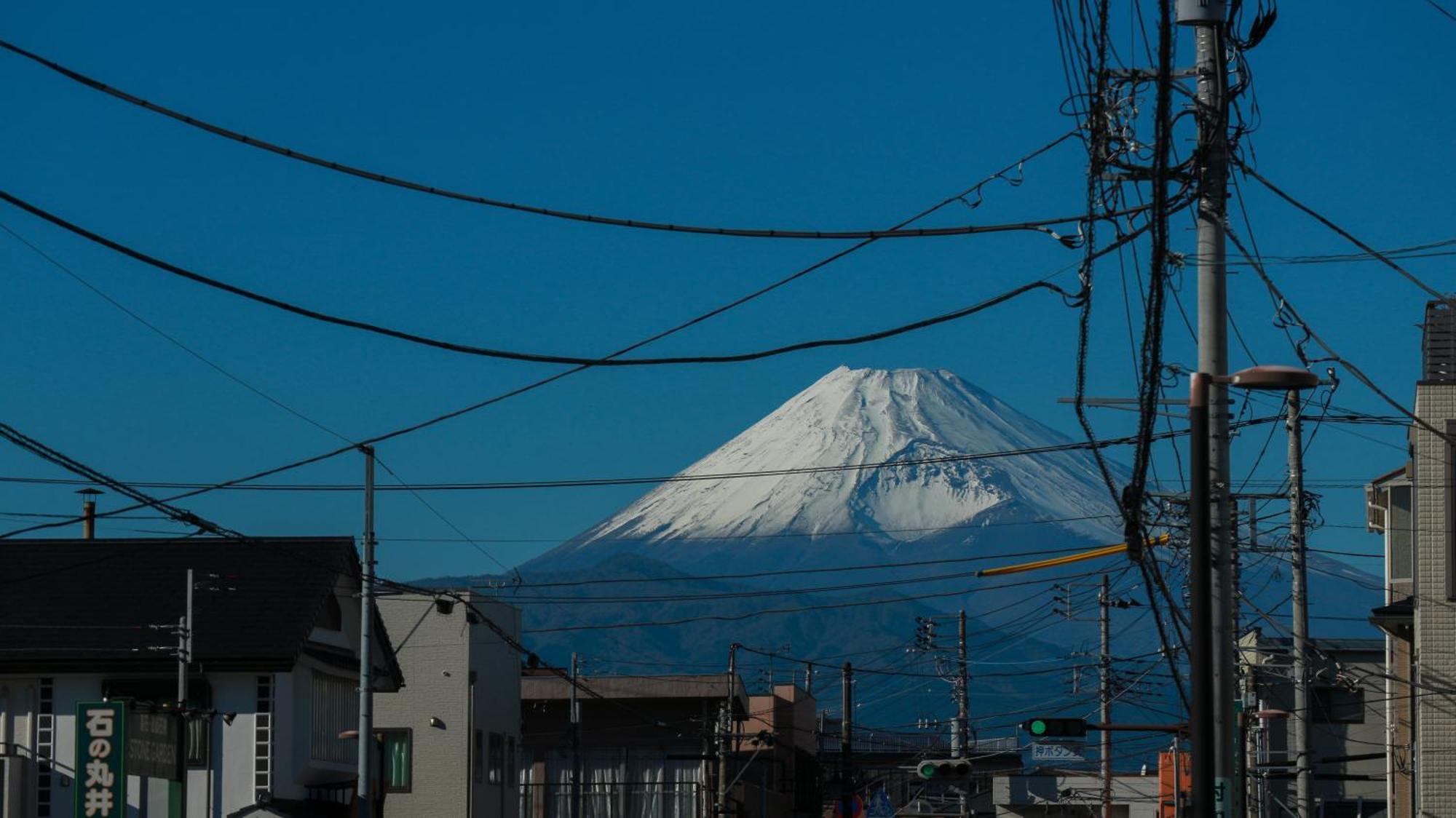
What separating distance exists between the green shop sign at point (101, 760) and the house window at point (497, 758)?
2293 centimetres

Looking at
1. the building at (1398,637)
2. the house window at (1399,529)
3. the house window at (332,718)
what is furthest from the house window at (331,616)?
the house window at (1399,529)

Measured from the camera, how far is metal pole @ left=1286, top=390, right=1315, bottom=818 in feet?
102

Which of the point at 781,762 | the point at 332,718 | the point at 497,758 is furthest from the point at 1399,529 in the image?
the point at 781,762

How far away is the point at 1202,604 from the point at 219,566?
89.5 ft

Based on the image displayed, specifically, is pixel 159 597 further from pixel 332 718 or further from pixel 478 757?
pixel 478 757

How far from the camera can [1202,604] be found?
1570 cm

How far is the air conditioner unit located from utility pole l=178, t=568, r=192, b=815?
130 inches

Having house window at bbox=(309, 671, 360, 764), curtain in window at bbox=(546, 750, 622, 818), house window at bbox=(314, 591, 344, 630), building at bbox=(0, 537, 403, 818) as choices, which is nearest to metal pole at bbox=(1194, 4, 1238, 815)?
building at bbox=(0, 537, 403, 818)

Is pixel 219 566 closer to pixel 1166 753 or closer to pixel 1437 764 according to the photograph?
pixel 1437 764

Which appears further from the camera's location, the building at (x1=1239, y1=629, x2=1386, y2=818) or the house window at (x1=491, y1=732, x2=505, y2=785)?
the house window at (x1=491, y1=732, x2=505, y2=785)

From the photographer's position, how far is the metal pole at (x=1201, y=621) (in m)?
15.6

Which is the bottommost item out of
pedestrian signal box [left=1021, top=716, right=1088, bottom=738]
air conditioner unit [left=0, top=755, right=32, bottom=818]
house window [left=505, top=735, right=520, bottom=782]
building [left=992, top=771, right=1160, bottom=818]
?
building [left=992, top=771, right=1160, bottom=818]

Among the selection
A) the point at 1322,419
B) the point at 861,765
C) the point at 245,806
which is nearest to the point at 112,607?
the point at 245,806

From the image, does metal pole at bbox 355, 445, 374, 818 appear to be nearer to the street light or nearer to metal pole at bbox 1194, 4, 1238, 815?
the street light
